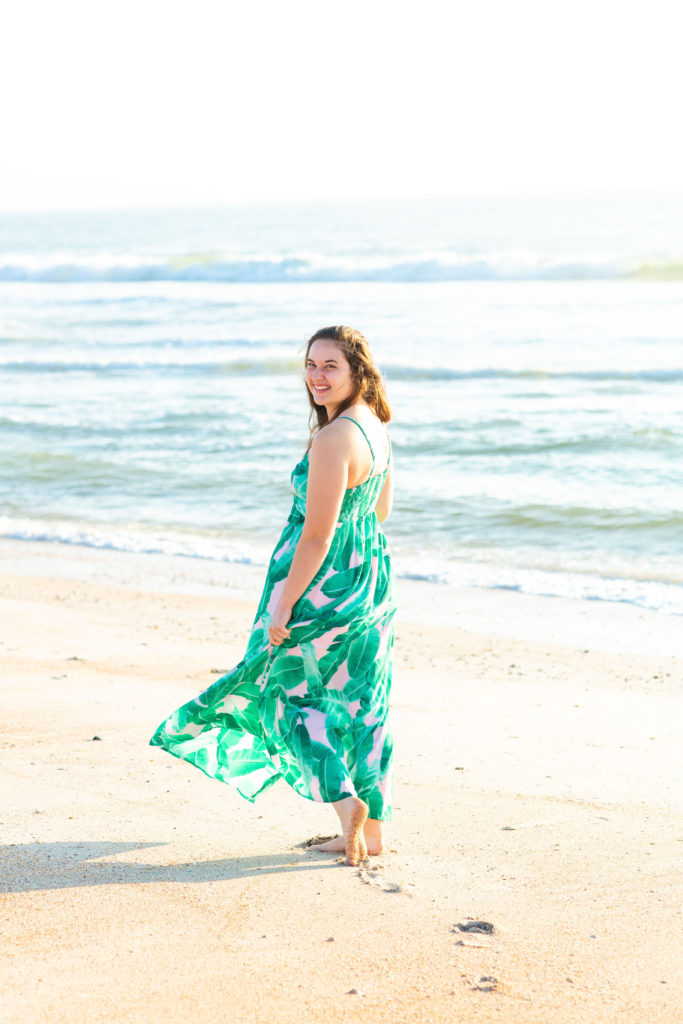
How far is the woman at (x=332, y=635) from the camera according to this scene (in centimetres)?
311

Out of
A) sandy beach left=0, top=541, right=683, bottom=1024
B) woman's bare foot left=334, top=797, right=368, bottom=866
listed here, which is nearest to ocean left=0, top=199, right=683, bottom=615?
sandy beach left=0, top=541, right=683, bottom=1024

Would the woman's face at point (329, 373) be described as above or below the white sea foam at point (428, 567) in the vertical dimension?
above

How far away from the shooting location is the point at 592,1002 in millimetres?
2520

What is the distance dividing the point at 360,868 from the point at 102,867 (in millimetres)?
795

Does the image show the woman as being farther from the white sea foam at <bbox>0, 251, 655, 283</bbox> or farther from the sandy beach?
the white sea foam at <bbox>0, 251, 655, 283</bbox>

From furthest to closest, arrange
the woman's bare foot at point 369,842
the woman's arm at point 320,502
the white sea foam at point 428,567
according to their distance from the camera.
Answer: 1. the white sea foam at point 428,567
2. the woman's bare foot at point 369,842
3. the woman's arm at point 320,502

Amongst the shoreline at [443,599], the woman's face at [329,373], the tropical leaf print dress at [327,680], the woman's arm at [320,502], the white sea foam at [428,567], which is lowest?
the shoreline at [443,599]

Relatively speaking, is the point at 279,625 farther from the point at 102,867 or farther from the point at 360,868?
the point at 102,867

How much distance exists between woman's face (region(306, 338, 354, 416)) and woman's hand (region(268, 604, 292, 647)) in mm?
650

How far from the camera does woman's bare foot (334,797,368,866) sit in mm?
3143

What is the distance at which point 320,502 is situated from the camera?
3033 millimetres

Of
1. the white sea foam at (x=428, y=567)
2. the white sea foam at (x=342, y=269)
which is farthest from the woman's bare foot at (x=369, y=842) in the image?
the white sea foam at (x=342, y=269)

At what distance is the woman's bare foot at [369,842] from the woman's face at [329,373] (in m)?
1.34

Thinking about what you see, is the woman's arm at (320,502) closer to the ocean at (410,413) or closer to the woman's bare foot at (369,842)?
the woman's bare foot at (369,842)
